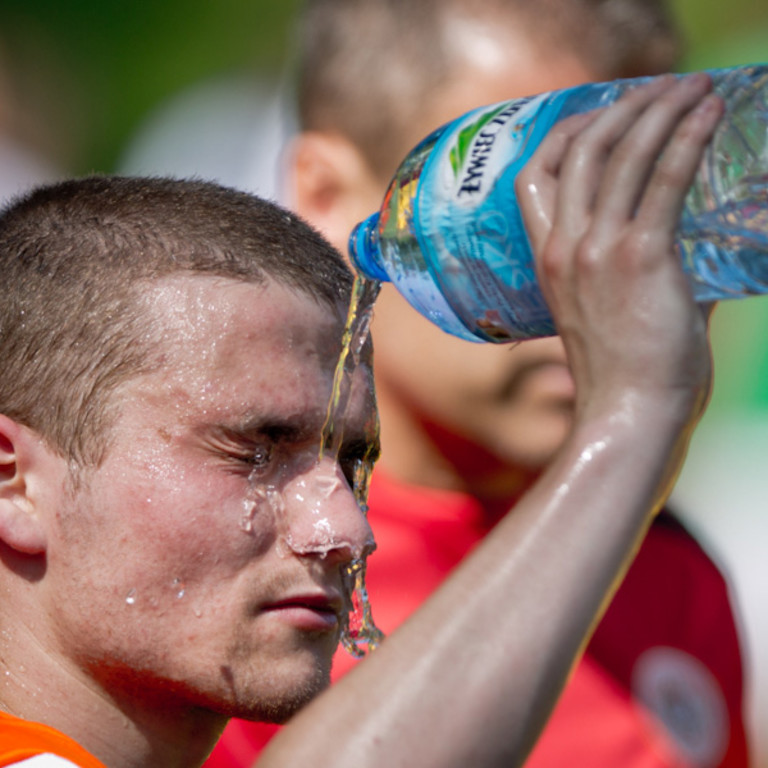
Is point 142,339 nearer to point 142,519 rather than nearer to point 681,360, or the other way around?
point 142,519

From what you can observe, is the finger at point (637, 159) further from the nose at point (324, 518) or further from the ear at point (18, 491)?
the ear at point (18, 491)

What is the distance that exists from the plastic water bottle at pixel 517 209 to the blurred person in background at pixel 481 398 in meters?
1.23

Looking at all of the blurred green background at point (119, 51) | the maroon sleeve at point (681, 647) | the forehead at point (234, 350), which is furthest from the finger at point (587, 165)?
the blurred green background at point (119, 51)

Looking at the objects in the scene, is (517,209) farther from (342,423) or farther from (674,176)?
(342,423)

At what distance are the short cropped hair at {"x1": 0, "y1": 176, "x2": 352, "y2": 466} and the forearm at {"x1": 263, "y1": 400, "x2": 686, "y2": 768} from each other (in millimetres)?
643

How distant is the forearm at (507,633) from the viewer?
1.21 meters

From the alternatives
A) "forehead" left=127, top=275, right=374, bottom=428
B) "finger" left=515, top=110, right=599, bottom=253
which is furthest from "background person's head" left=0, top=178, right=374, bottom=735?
"finger" left=515, top=110, right=599, bottom=253

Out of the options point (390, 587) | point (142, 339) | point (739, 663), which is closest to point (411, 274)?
point (142, 339)

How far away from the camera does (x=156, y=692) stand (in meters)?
1.70

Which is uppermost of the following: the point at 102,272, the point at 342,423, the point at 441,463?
the point at 102,272

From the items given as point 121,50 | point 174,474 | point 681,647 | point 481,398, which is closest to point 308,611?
point 174,474

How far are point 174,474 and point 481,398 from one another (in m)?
1.40

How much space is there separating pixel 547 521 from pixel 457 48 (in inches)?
82.3

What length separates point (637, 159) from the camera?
126 cm
